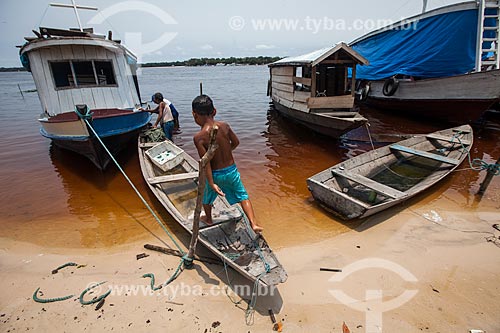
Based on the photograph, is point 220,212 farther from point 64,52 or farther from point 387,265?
point 64,52

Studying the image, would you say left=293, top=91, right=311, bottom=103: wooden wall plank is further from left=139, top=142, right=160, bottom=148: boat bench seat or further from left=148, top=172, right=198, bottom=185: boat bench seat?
left=148, top=172, right=198, bottom=185: boat bench seat

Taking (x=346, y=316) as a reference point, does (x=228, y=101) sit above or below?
above

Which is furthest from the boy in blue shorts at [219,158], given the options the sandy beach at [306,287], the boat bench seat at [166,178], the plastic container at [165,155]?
the plastic container at [165,155]

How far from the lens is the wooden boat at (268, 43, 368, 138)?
774 centimetres

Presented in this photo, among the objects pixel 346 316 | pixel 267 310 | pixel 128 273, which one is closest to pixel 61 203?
pixel 128 273

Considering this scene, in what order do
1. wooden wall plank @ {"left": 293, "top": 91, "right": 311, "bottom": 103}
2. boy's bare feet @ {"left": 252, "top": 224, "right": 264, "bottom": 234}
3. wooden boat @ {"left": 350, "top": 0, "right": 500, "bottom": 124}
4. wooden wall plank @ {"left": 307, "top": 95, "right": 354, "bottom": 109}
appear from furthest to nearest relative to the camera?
wooden wall plank @ {"left": 293, "top": 91, "right": 311, "bottom": 103}, wooden boat @ {"left": 350, "top": 0, "right": 500, "bottom": 124}, wooden wall plank @ {"left": 307, "top": 95, "right": 354, "bottom": 109}, boy's bare feet @ {"left": 252, "top": 224, "right": 264, "bottom": 234}

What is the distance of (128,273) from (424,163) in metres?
7.11

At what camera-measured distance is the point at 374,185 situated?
493 centimetres

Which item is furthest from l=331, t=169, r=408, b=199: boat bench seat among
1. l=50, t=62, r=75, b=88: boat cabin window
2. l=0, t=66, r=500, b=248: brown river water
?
l=50, t=62, r=75, b=88: boat cabin window

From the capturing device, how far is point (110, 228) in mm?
4941

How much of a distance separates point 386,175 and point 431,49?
24.0 feet

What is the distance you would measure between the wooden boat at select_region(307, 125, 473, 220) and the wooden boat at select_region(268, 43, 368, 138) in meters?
1.42

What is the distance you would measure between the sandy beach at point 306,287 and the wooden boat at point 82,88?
292 cm

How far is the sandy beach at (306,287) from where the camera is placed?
9.14ft
